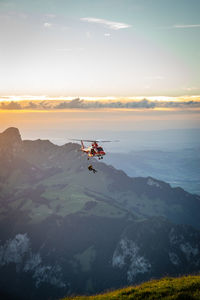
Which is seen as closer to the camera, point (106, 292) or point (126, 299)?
point (126, 299)

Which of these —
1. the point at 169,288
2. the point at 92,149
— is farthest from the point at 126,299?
the point at 92,149

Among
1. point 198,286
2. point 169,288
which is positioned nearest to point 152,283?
point 169,288

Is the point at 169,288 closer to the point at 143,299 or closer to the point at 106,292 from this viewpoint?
the point at 143,299

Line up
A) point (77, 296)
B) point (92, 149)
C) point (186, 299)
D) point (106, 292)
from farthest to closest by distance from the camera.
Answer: point (92, 149)
point (106, 292)
point (77, 296)
point (186, 299)

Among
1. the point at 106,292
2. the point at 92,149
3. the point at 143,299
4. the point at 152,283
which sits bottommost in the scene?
the point at 106,292

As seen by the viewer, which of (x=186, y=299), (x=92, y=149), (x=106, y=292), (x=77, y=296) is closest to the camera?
(x=186, y=299)

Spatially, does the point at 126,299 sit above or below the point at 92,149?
below
